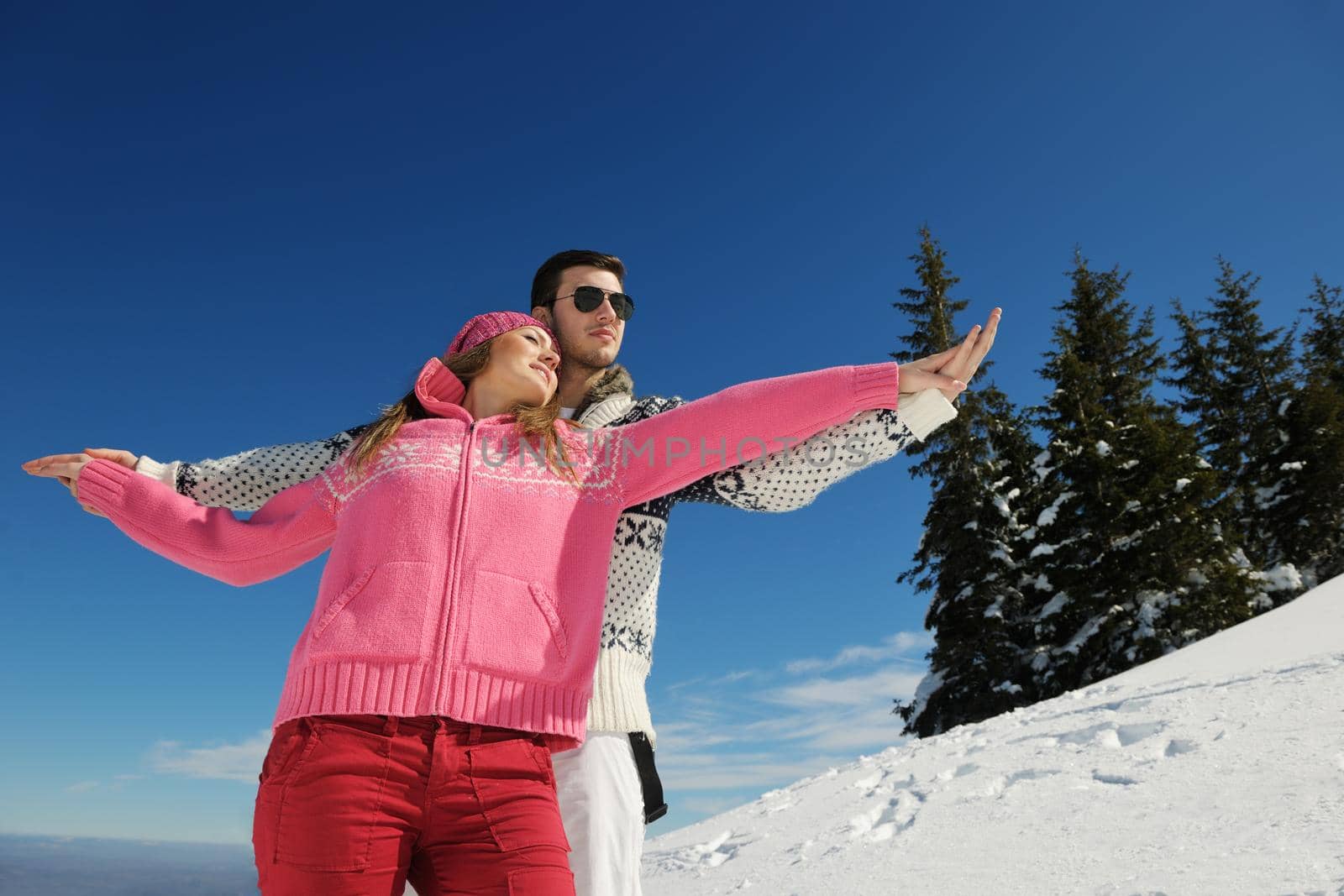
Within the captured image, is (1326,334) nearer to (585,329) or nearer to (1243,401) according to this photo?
(1243,401)

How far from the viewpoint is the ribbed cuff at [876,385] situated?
205 centimetres

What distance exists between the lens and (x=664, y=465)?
2.16 m

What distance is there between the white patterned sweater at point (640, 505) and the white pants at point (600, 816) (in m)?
0.08

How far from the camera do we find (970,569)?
1800 cm

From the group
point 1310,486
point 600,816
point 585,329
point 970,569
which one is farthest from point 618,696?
point 1310,486

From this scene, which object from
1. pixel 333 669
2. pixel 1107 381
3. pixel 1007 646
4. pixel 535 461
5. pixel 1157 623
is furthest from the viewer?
pixel 1107 381

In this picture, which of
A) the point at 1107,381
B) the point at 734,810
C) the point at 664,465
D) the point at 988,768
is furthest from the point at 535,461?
the point at 1107,381

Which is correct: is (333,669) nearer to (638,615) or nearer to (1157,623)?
(638,615)

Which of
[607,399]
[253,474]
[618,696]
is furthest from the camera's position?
[607,399]

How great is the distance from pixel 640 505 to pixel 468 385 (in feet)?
2.08

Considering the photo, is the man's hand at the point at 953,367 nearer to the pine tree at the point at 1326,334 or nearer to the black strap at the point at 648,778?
the black strap at the point at 648,778

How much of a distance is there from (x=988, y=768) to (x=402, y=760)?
4260 mm

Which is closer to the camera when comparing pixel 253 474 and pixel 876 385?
pixel 876 385

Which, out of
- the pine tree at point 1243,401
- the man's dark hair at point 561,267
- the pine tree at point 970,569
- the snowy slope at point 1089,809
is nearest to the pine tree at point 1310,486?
the pine tree at point 1243,401
